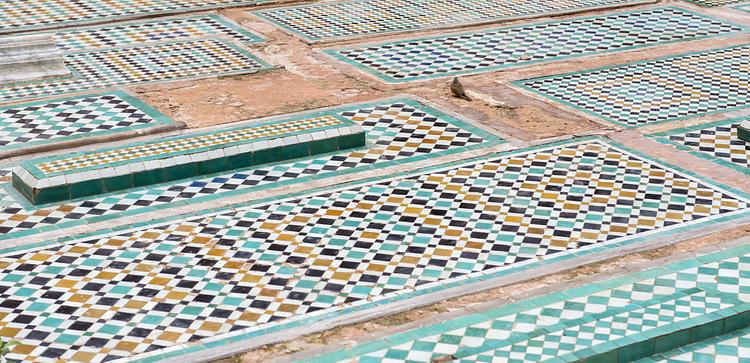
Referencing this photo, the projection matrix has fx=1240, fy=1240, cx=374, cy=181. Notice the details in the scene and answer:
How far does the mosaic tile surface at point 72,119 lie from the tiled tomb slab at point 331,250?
1498mm

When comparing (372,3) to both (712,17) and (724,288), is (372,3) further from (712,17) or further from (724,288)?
(724,288)

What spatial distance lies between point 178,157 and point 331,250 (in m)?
1.38

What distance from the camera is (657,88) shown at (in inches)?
327

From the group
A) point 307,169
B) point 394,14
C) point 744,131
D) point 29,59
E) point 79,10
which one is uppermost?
point 744,131

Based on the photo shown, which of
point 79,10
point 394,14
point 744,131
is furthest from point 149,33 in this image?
point 744,131

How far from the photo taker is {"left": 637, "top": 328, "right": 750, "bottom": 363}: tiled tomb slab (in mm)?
4750

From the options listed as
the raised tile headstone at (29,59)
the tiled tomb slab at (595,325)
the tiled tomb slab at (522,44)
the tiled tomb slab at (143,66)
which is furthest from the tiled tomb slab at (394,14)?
the tiled tomb slab at (595,325)

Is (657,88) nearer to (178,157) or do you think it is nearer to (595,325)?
(178,157)

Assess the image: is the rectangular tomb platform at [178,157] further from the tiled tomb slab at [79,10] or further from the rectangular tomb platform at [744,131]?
the tiled tomb slab at [79,10]

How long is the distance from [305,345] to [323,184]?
73.9 inches

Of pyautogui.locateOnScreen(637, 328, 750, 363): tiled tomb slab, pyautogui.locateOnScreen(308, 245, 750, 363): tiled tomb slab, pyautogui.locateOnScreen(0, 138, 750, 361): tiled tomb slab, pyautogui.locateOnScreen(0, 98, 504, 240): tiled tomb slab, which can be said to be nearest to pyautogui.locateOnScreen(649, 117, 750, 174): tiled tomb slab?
pyautogui.locateOnScreen(0, 138, 750, 361): tiled tomb slab

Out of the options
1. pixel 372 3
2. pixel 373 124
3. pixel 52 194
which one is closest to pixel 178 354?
pixel 52 194

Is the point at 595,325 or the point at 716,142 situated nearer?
the point at 595,325

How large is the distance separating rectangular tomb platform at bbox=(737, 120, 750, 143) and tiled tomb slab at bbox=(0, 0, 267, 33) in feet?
16.5
